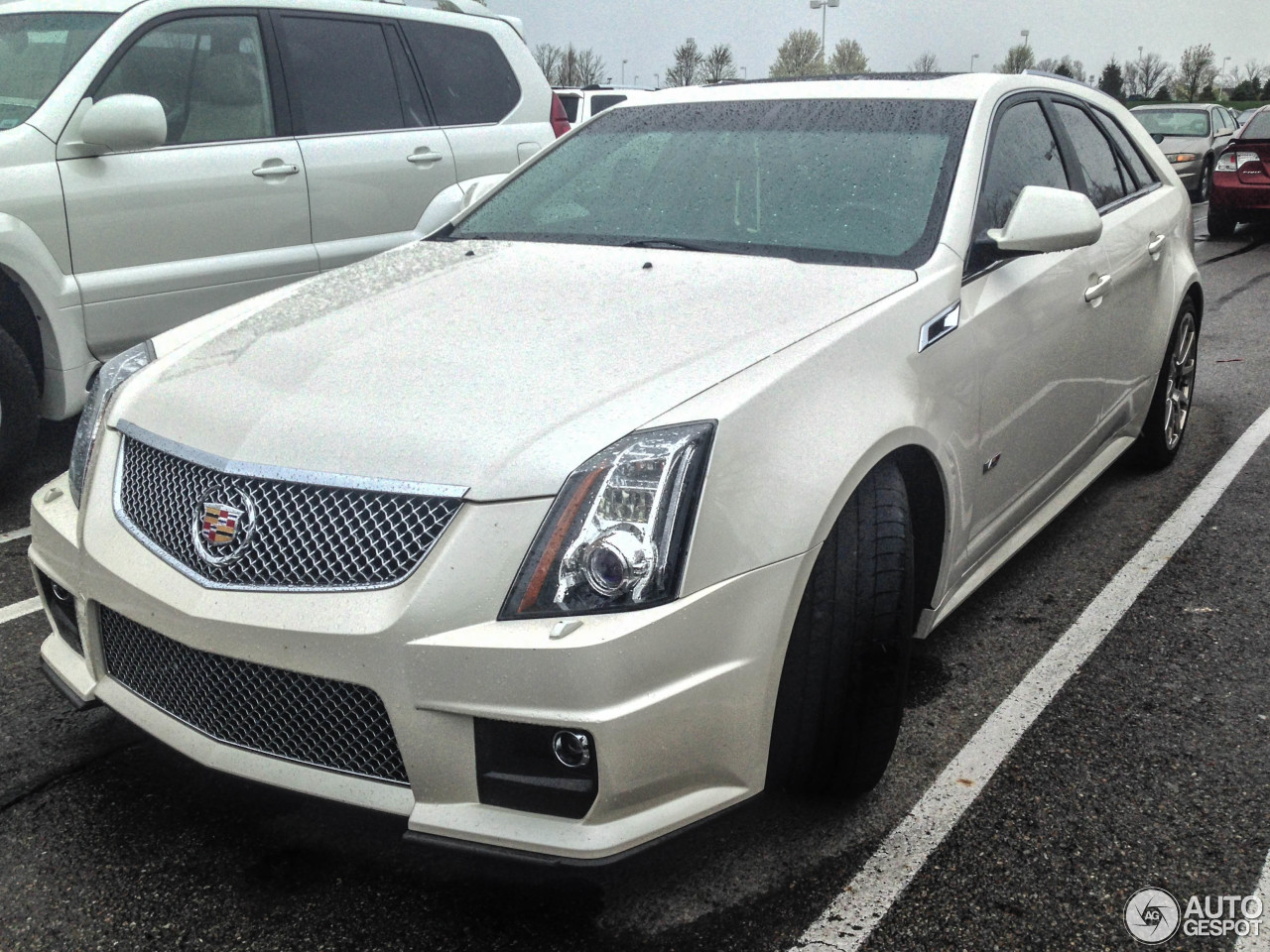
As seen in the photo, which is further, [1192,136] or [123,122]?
[1192,136]

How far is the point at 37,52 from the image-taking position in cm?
479

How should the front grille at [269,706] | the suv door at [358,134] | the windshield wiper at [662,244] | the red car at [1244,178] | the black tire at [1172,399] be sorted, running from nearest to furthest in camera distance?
the front grille at [269,706]
the windshield wiper at [662,244]
the black tire at [1172,399]
the suv door at [358,134]
the red car at [1244,178]

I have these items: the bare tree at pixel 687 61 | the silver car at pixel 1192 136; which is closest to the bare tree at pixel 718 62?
the bare tree at pixel 687 61

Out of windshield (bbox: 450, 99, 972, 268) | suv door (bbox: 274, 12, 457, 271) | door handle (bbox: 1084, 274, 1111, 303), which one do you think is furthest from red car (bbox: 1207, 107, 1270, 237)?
windshield (bbox: 450, 99, 972, 268)

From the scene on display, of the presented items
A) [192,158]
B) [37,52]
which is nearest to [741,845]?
[192,158]

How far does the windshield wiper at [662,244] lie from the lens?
10.7ft

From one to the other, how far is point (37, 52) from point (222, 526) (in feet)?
11.4

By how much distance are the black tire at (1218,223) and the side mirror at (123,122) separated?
13.0 meters

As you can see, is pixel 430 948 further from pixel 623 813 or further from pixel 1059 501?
pixel 1059 501

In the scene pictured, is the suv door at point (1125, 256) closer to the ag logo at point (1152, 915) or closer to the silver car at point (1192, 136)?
the ag logo at point (1152, 915)

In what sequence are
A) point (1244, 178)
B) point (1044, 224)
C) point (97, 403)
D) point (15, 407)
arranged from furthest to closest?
point (1244, 178) → point (15, 407) → point (1044, 224) → point (97, 403)

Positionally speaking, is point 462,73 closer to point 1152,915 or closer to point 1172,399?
point 1172,399

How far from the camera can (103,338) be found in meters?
4.71

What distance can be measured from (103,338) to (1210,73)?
105681mm
